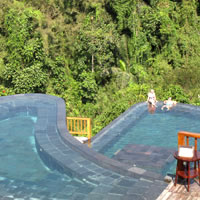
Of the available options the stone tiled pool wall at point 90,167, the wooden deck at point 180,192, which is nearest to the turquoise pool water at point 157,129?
the stone tiled pool wall at point 90,167

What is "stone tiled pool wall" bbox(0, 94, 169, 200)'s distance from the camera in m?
5.71

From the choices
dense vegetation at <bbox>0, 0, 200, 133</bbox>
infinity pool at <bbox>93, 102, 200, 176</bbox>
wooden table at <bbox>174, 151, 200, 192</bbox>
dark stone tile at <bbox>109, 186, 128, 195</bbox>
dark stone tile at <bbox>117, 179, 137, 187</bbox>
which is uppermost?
dense vegetation at <bbox>0, 0, 200, 133</bbox>

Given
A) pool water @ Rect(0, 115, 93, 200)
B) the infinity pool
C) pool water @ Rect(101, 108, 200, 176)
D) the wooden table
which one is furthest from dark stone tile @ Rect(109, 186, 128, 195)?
pool water @ Rect(101, 108, 200, 176)

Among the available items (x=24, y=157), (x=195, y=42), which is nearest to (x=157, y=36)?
(x=195, y=42)

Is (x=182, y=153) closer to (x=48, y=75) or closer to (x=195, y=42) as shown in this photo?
(x=48, y=75)

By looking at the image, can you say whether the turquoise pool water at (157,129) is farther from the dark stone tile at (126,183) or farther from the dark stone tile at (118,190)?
the dark stone tile at (118,190)

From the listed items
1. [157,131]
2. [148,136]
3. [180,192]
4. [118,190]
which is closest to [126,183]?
[118,190]

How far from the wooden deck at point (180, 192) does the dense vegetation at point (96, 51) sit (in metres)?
10.0

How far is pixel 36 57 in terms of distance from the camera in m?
18.6

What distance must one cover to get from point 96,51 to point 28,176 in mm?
13811

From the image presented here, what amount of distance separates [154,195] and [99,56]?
593 inches

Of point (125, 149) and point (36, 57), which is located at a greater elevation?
point (36, 57)

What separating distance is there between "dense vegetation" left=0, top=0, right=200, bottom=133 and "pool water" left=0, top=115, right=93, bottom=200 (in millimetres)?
7687

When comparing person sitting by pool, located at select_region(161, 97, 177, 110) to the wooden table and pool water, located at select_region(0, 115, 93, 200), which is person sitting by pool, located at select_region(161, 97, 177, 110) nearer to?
pool water, located at select_region(0, 115, 93, 200)
